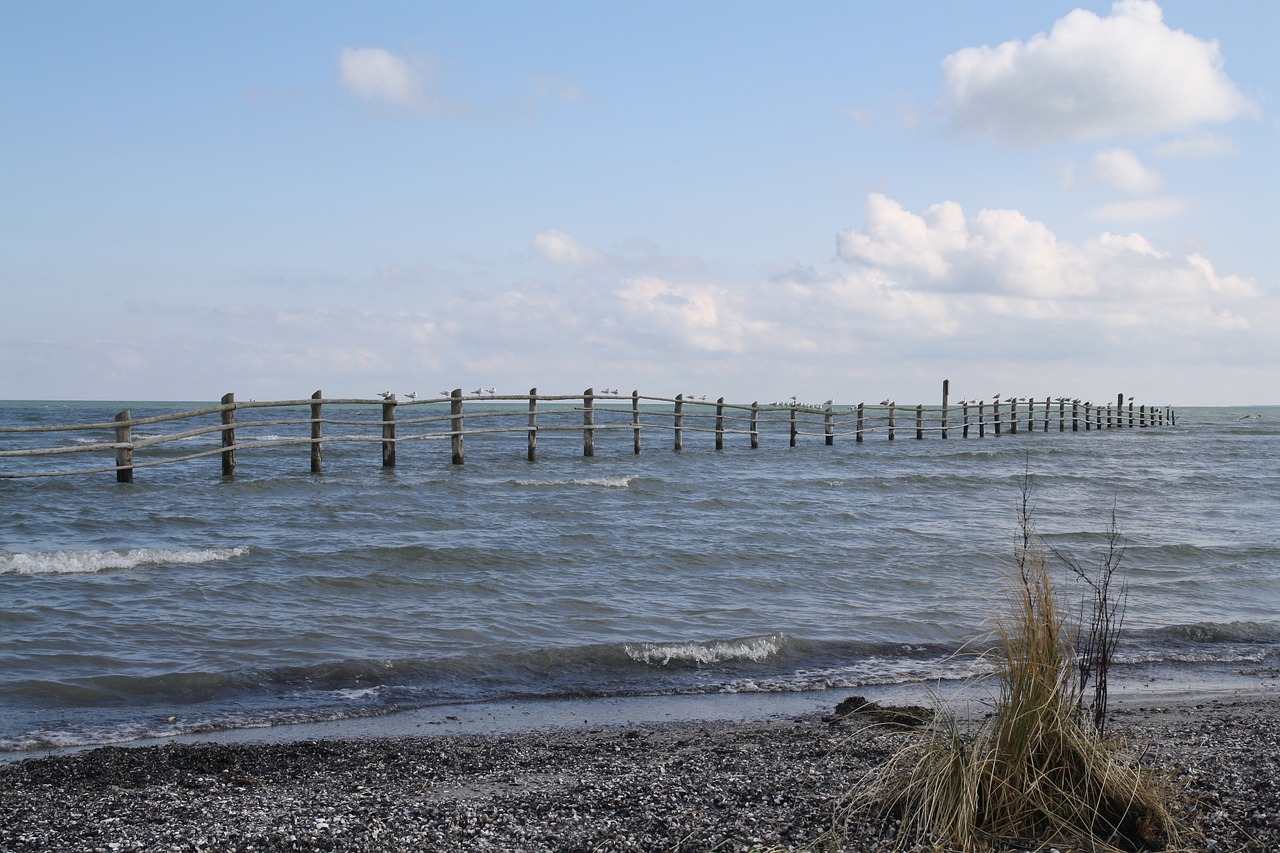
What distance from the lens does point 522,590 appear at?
27.7 ft

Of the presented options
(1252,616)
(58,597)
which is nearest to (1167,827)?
(1252,616)

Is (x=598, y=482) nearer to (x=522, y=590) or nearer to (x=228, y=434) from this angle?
(x=228, y=434)

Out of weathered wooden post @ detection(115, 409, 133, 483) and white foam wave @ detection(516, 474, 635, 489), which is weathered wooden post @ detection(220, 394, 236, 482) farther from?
white foam wave @ detection(516, 474, 635, 489)

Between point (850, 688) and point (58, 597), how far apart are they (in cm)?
603

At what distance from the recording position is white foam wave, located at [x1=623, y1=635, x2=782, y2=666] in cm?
652

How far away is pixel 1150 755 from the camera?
4074 millimetres

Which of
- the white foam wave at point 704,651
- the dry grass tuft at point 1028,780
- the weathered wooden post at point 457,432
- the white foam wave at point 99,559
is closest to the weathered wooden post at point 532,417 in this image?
the weathered wooden post at point 457,432

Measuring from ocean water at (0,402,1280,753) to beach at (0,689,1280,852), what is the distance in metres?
0.87

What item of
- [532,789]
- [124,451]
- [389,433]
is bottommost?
[532,789]

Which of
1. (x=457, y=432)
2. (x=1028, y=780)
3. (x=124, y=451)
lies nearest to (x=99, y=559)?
(x=124, y=451)

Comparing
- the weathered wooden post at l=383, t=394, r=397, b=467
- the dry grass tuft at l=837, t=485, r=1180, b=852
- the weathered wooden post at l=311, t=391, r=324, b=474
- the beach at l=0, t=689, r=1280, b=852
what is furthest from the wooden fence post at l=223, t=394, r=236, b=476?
the dry grass tuft at l=837, t=485, r=1180, b=852

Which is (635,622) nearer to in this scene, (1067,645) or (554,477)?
(1067,645)

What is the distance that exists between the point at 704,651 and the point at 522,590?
7.56 ft

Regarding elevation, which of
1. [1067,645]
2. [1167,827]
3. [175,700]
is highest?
[1067,645]
